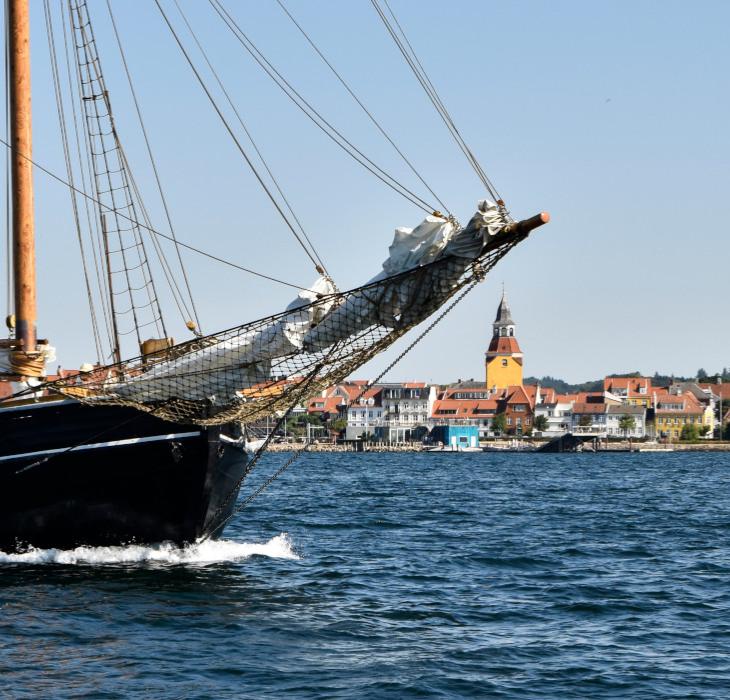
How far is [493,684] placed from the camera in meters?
12.9

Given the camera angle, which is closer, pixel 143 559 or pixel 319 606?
pixel 319 606

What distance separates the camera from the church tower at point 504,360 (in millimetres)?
187750

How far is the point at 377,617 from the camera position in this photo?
16.5 metres

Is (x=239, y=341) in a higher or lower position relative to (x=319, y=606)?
higher

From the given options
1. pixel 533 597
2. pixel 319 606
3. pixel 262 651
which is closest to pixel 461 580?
pixel 533 597

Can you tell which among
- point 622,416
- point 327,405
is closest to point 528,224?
point 622,416

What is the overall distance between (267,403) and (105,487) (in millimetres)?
2928

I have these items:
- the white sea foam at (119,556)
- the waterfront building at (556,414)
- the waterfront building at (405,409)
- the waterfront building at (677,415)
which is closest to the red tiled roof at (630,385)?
the waterfront building at (677,415)

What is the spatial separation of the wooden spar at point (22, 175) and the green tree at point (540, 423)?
149 metres

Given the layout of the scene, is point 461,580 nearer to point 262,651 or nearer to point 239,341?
point 239,341

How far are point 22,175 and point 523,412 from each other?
150715mm

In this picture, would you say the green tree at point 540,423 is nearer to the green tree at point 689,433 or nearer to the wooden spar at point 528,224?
the green tree at point 689,433

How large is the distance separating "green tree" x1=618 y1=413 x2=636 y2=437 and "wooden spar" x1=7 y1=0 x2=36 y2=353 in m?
148

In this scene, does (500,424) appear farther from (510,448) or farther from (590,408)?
(590,408)
